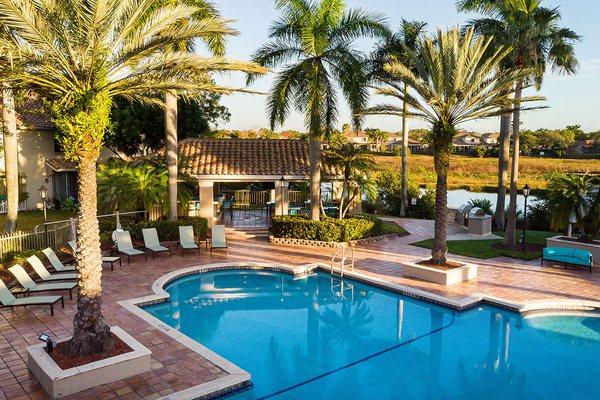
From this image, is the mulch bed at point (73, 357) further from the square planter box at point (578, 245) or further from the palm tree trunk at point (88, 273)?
the square planter box at point (578, 245)

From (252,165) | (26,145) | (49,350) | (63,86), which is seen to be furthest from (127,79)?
(26,145)

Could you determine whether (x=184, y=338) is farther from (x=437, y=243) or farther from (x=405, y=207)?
(x=405, y=207)

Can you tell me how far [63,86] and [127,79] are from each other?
1106 mm

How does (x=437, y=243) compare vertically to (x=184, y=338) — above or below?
above

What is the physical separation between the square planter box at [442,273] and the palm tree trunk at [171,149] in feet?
32.0

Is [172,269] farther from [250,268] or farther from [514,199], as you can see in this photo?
[514,199]

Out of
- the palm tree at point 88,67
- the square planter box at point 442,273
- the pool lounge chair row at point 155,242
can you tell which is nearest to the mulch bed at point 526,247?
the square planter box at point 442,273

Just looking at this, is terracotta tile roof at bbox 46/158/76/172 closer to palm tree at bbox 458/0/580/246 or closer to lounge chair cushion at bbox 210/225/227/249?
lounge chair cushion at bbox 210/225/227/249

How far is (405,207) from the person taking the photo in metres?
29.4

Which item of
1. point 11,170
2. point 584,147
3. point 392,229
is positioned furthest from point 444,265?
point 584,147

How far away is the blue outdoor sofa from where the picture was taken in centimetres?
1561

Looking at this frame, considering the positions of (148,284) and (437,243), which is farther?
(437,243)

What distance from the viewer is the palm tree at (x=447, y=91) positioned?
46.1 ft

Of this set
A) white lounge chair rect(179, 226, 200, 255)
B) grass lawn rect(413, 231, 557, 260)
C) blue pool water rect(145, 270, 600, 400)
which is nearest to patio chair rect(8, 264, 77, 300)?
blue pool water rect(145, 270, 600, 400)
